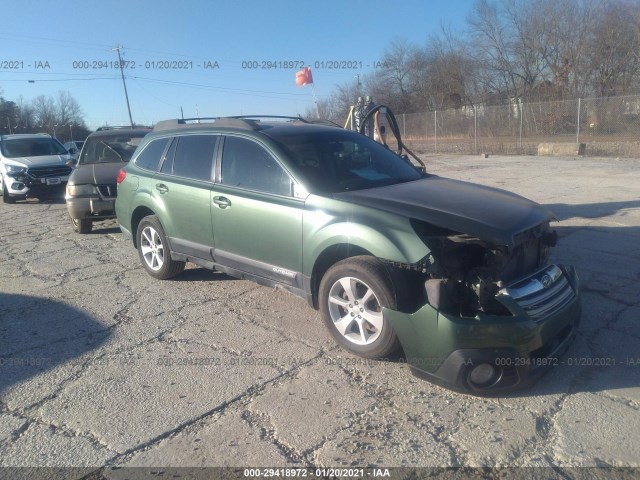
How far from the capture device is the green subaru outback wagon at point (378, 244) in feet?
11.0

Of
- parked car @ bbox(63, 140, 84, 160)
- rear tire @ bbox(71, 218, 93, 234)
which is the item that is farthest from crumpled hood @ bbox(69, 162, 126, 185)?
parked car @ bbox(63, 140, 84, 160)

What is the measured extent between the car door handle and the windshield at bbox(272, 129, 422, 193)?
0.75 metres

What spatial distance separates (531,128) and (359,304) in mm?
22776

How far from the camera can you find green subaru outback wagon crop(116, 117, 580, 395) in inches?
132

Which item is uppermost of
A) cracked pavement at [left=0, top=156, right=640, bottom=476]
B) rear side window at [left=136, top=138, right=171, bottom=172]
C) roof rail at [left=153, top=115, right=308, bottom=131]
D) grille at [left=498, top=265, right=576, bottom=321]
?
roof rail at [left=153, top=115, right=308, bottom=131]

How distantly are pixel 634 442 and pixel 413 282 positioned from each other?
1587mm

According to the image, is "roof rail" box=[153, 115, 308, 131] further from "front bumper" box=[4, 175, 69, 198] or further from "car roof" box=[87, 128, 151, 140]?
"front bumper" box=[4, 175, 69, 198]

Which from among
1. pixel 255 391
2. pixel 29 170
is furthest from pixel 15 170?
pixel 255 391

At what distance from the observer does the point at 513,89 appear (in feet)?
124

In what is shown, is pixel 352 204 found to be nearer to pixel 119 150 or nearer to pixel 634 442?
pixel 634 442

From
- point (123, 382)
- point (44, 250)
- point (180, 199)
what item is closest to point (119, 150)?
point (44, 250)

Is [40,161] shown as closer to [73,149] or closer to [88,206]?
[88,206]

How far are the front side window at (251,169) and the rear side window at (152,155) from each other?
1.24 meters

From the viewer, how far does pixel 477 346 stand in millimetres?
3281
